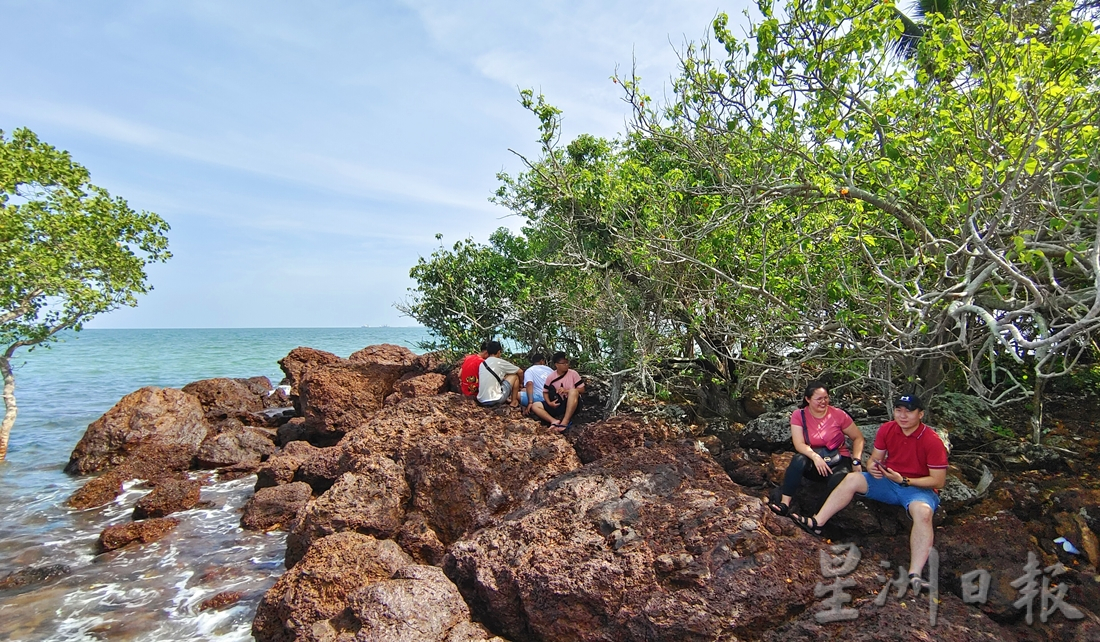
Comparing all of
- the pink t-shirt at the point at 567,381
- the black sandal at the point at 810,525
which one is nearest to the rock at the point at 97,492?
the pink t-shirt at the point at 567,381

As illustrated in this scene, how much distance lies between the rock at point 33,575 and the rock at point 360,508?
3.20m

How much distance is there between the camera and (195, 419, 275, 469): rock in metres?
12.3

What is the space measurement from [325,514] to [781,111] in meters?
6.26

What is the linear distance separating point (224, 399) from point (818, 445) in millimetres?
16097

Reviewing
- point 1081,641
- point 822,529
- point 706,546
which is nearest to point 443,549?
point 706,546

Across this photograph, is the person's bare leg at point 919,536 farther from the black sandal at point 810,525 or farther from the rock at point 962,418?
the rock at point 962,418

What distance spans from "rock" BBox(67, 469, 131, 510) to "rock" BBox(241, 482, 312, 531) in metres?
3.18

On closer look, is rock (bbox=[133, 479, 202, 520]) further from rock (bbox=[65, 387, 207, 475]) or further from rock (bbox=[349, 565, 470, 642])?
rock (bbox=[349, 565, 470, 642])

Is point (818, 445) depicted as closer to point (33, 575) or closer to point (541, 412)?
point (541, 412)

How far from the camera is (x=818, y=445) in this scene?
571cm

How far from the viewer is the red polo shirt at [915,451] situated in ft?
16.6

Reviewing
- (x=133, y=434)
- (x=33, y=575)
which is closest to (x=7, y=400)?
(x=133, y=434)

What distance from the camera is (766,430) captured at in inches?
329

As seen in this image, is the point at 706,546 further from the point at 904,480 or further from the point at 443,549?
the point at 443,549
